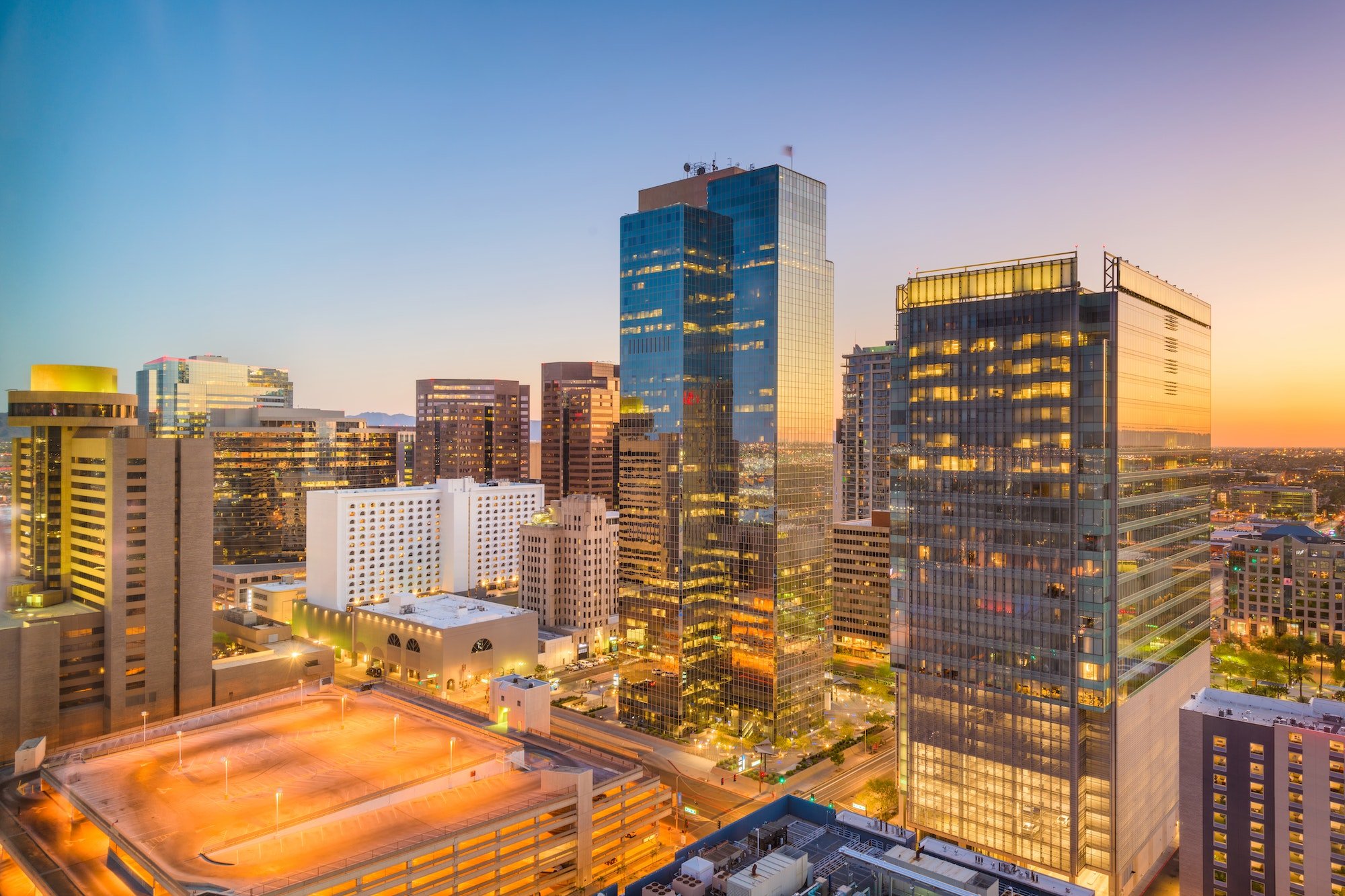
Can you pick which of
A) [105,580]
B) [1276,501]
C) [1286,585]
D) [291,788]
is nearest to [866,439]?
[1286,585]

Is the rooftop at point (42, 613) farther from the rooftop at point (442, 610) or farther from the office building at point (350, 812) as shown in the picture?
the rooftop at point (442, 610)

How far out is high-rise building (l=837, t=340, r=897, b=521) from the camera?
167 metres

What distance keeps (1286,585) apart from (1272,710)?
2854 inches

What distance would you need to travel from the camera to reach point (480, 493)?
459 ft

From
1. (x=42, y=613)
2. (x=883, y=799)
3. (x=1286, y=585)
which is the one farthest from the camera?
(x=1286, y=585)

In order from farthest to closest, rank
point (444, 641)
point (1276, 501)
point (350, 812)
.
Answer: point (1276, 501) → point (444, 641) → point (350, 812)

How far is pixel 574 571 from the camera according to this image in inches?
4619

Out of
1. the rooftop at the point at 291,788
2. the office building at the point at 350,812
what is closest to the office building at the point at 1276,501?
the office building at the point at 350,812

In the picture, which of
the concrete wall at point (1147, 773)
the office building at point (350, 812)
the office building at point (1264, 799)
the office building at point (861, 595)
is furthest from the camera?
the office building at point (861, 595)

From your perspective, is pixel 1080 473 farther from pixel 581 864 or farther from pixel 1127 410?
pixel 581 864

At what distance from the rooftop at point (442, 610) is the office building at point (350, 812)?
35.0m

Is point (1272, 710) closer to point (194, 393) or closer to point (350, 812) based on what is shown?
point (350, 812)

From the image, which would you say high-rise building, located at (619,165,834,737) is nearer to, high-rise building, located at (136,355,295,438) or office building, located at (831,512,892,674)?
office building, located at (831,512,892,674)

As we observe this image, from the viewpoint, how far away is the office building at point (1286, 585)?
106 m
